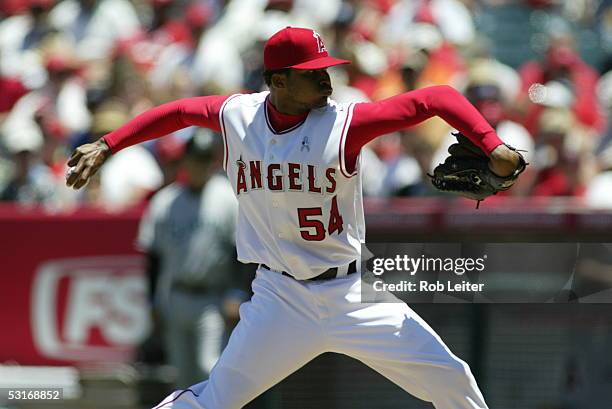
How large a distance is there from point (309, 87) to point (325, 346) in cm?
102

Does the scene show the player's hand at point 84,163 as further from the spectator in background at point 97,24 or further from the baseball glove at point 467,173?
the spectator in background at point 97,24

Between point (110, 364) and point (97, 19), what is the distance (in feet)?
14.4

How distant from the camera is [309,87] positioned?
4699mm

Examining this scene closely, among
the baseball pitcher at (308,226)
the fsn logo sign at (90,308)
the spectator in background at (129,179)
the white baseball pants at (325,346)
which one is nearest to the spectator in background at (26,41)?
the spectator in background at (129,179)

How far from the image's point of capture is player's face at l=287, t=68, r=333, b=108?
4.69 metres

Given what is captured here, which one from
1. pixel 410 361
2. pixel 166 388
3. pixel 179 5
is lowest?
pixel 166 388

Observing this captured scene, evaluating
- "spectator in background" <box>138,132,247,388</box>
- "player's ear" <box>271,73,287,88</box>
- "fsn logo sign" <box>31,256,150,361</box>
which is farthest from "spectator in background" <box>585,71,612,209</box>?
"fsn logo sign" <box>31,256,150,361</box>

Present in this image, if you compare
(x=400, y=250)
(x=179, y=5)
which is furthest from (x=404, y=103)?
(x=179, y=5)

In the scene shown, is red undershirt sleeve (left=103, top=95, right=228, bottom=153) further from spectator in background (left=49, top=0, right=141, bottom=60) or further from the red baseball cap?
spectator in background (left=49, top=0, right=141, bottom=60)

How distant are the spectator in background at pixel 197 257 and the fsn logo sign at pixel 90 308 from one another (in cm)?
59

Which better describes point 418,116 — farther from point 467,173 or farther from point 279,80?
point 279,80

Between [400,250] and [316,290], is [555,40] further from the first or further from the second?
[316,290]

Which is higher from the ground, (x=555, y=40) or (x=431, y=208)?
(x=555, y=40)

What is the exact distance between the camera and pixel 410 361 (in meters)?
4.61
